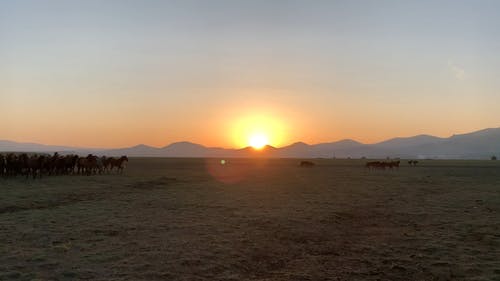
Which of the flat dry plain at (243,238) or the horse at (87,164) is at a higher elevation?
the horse at (87,164)

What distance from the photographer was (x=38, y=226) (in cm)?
1275

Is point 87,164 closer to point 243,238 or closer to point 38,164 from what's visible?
point 38,164

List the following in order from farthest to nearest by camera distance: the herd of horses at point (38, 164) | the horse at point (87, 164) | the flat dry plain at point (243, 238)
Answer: the horse at point (87, 164) → the herd of horses at point (38, 164) → the flat dry plain at point (243, 238)

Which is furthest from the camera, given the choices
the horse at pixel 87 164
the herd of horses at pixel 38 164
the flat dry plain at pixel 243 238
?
the horse at pixel 87 164

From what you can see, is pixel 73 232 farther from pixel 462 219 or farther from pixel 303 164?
pixel 303 164

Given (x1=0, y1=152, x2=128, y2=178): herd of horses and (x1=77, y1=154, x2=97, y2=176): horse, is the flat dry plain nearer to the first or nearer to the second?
(x1=0, y1=152, x2=128, y2=178): herd of horses

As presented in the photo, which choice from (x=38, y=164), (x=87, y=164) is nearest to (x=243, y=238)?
(x=38, y=164)

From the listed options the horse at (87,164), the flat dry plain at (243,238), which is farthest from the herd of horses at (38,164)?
the flat dry plain at (243,238)

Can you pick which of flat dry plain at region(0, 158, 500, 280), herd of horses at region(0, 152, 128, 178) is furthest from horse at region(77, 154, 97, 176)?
flat dry plain at region(0, 158, 500, 280)

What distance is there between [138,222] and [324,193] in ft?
44.1

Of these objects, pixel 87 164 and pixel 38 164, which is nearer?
pixel 38 164

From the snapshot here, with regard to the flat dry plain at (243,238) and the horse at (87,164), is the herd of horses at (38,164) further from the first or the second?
the flat dry plain at (243,238)

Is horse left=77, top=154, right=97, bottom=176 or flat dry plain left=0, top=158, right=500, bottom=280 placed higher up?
horse left=77, top=154, right=97, bottom=176

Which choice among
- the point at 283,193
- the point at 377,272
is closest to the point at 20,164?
the point at 283,193
